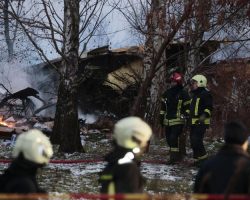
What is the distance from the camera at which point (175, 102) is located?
10.0 metres

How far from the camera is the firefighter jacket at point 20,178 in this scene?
12.0 ft

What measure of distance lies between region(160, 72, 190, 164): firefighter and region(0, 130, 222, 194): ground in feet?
1.32

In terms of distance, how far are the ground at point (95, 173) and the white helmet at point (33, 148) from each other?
13.3 feet

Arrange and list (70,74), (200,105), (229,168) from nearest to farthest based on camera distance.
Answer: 1. (229,168)
2. (200,105)
3. (70,74)

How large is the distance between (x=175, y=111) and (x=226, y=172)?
6.18 metres

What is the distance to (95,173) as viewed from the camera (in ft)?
30.6

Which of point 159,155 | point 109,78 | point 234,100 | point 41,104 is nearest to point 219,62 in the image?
point 234,100

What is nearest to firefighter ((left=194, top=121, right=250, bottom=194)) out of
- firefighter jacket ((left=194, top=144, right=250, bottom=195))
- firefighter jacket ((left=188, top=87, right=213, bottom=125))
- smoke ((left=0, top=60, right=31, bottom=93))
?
firefighter jacket ((left=194, top=144, right=250, bottom=195))

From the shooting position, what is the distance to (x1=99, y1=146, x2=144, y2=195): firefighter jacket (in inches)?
150

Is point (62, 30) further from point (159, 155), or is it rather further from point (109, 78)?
point (109, 78)

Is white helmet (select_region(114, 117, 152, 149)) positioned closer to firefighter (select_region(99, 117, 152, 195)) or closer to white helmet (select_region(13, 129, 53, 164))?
firefighter (select_region(99, 117, 152, 195))

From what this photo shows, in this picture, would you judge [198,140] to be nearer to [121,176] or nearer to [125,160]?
[125,160]

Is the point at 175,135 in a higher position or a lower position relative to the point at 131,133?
lower

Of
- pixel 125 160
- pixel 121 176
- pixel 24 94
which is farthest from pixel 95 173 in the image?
pixel 24 94
